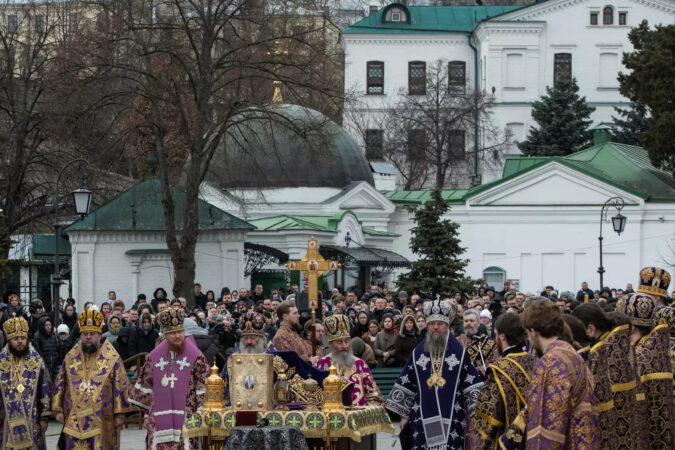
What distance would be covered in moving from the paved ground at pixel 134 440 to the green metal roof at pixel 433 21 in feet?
188

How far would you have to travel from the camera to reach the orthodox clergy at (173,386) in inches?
470

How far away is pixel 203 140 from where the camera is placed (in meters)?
32.7

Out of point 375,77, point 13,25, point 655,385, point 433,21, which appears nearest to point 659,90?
point 13,25

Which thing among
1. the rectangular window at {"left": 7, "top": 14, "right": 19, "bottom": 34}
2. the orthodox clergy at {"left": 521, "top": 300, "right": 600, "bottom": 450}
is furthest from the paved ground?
the rectangular window at {"left": 7, "top": 14, "right": 19, "bottom": 34}

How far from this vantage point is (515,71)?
73.2 m

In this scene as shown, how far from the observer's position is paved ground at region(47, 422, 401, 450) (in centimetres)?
1662

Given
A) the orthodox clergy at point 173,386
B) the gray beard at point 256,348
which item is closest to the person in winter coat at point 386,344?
the gray beard at point 256,348

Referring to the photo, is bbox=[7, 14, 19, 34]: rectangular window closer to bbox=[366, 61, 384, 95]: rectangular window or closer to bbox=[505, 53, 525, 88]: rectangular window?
bbox=[366, 61, 384, 95]: rectangular window

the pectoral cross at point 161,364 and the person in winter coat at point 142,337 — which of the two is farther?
the person in winter coat at point 142,337

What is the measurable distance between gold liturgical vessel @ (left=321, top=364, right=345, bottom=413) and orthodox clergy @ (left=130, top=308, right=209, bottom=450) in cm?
169

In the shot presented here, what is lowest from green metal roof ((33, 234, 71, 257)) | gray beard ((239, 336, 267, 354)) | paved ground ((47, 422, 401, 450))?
paved ground ((47, 422, 401, 450))

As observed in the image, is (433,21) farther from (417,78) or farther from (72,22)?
(72,22)

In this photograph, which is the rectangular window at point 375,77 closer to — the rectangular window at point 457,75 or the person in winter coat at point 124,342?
the rectangular window at point 457,75

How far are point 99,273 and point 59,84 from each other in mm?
5444
